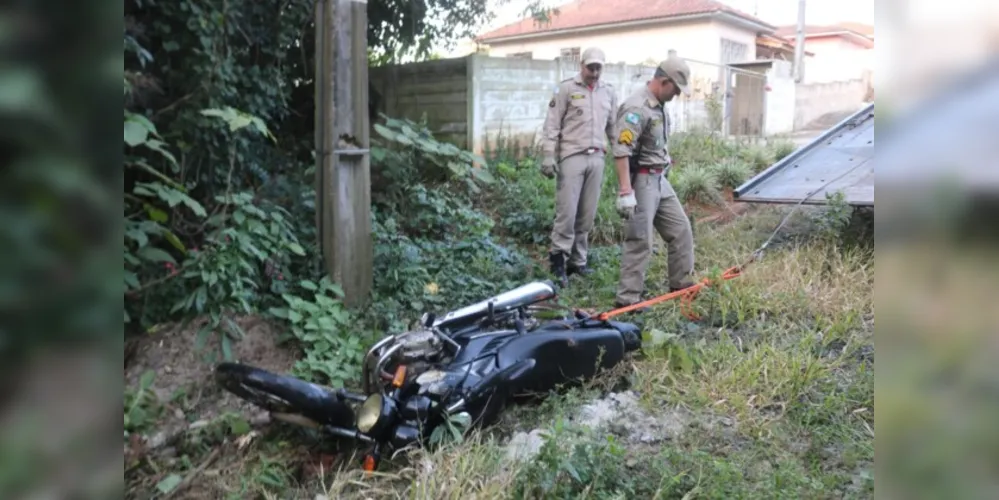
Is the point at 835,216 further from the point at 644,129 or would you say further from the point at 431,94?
the point at 431,94

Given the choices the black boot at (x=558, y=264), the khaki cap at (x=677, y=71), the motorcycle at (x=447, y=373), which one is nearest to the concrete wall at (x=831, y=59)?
the black boot at (x=558, y=264)

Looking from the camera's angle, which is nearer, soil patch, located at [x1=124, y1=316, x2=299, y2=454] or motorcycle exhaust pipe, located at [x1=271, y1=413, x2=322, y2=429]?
motorcycle exhaust pipe, located at [x1=271, y1=413, x2=322, y2=429]

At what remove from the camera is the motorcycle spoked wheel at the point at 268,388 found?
3.01 meters

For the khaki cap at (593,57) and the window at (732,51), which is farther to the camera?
the window at (732,51)

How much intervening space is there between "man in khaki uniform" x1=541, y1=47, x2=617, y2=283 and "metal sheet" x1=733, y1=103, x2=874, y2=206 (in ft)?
4.35

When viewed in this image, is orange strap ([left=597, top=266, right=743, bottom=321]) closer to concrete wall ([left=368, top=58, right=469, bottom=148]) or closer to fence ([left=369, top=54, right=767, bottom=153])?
fence ([left=369, top=54, right=767, bottom=153])

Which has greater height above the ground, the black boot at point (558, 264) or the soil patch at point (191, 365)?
the black boot at point (558, 264)

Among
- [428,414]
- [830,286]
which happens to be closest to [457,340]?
[428,414]

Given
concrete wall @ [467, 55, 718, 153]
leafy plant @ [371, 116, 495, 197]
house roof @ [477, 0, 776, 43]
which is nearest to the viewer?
leafy plant @ [371, 116, 495, 197]

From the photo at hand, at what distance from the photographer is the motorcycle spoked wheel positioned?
9.87ft

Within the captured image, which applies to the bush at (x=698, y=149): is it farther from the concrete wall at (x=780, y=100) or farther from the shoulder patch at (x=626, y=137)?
the concrete wall at (x=780, y=100)

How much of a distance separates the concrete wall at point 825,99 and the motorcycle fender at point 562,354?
14802mm

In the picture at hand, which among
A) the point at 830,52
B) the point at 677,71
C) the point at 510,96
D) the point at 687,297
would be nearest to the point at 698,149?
the point at 510,96

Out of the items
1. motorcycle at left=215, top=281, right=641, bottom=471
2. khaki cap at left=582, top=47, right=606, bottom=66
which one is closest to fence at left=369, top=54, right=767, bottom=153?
khaki cap at left=582, top=47, right=606, bottom=66
